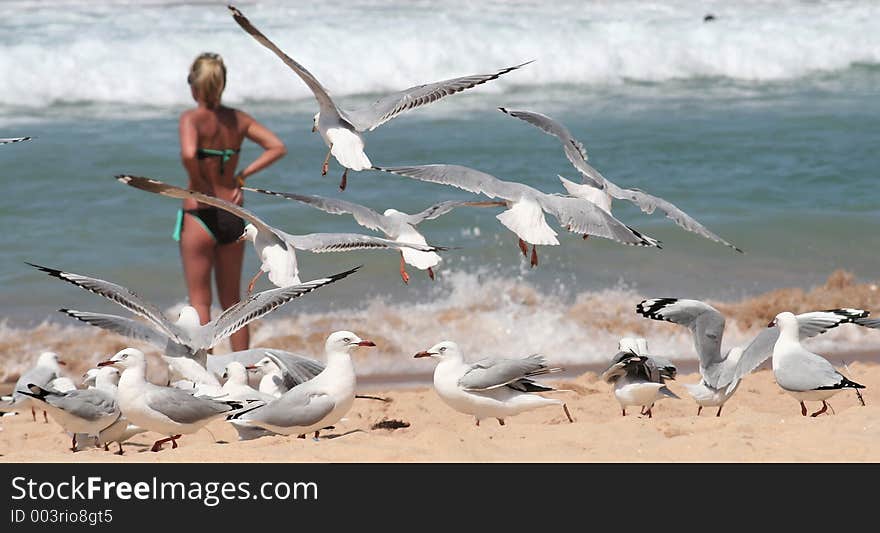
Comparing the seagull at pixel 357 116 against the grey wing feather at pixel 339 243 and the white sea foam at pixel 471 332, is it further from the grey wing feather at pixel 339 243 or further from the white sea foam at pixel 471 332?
the white sea foam at pixel 471 332

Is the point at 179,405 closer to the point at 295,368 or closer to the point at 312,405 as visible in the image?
the point at 312,405

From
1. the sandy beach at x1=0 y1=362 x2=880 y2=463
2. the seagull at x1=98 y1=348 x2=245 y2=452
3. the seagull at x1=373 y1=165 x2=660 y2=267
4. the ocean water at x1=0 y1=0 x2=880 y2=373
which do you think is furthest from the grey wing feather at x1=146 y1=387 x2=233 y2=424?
the ocean water at x1=0 y1=0 x2=880 y2=373

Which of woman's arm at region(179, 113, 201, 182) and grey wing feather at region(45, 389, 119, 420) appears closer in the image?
grey wing feather at region(45, 389, 119, 420)

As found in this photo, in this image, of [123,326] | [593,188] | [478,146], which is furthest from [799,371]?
[478,146]

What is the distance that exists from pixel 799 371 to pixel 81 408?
3114 mm

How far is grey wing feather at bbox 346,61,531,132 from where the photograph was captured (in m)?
5.84

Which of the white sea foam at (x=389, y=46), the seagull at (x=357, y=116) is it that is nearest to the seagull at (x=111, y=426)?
the seagull at (x=357, y=116)

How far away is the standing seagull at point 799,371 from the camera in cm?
577

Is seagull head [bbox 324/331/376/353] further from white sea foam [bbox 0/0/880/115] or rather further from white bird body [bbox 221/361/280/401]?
white sea foam [bbox 0/0/880/115]

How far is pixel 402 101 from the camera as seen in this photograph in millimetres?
5910

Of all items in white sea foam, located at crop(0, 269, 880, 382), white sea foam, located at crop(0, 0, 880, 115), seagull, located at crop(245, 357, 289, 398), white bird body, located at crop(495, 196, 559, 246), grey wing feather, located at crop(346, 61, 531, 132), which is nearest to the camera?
white bird body, located at crop(495, 196, 559, 246)

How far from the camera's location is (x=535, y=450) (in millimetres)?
4926

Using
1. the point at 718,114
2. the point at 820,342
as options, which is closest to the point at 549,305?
the point at 820,342

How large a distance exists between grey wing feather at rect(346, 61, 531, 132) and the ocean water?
8.23 ft
